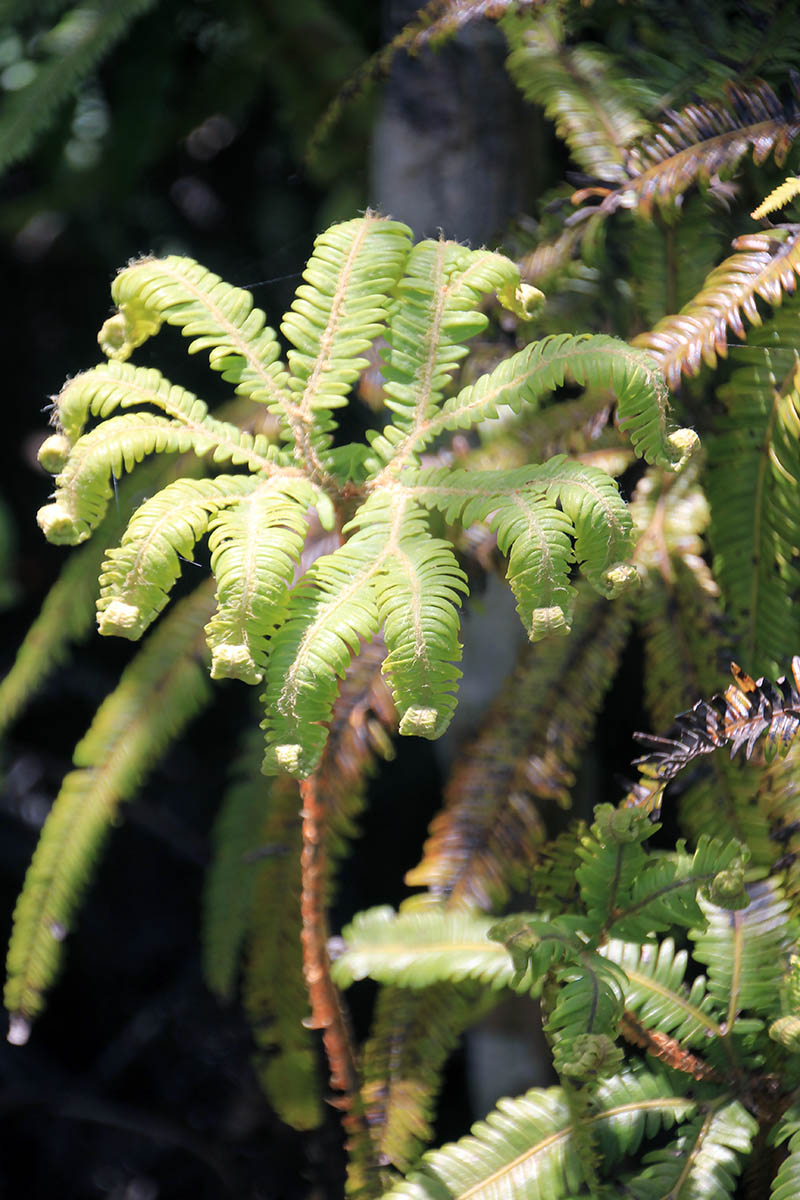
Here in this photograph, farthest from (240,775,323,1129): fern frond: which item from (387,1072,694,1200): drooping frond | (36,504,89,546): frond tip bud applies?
(36,504,89,546): frond tip bud

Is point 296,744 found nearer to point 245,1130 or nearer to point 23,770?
point 245,1130

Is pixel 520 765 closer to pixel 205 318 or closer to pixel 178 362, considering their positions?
pixel 205 318

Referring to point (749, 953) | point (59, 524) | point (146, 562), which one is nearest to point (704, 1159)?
point (749, 953)

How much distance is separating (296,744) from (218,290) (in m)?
0.57

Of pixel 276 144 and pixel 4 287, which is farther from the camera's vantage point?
pixel 4 287

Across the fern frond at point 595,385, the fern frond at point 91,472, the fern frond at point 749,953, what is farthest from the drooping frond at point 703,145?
the fern frond at point 749,953

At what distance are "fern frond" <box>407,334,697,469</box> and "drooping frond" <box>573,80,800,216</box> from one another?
1.02 ft

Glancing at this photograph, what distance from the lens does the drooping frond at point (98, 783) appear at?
1518 millimetres

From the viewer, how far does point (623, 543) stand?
92 cm

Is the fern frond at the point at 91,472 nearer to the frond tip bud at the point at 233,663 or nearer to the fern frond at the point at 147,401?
the fern frond at the point at 147,401

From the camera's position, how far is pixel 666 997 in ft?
3.64

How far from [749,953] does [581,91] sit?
1.28 metres

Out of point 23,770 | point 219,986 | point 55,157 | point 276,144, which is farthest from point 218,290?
point 23,770

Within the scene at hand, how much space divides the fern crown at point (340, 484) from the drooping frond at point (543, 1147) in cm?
56
